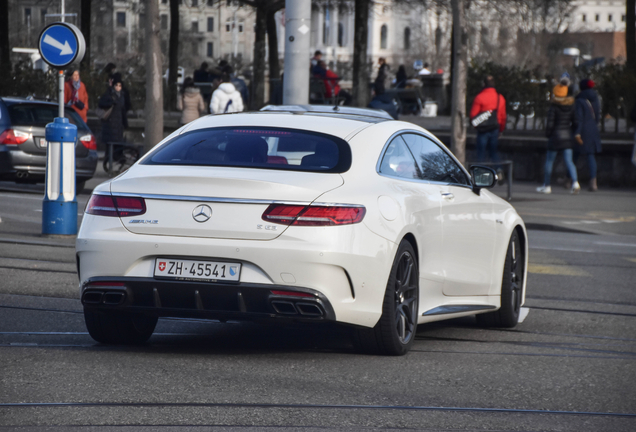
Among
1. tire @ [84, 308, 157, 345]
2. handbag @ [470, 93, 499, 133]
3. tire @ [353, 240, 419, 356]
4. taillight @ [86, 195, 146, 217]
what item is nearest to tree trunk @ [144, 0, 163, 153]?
handbag @ [470, 93, 499, 133]

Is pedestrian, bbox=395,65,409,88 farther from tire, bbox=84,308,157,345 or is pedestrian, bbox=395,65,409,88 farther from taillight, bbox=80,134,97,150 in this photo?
tire, bbox=84,308,157,345

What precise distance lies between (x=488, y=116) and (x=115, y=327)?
15.0 m

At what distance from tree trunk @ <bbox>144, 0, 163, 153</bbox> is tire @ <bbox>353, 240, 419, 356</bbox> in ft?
44.9

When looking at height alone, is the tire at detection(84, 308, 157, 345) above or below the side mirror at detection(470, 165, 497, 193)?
below

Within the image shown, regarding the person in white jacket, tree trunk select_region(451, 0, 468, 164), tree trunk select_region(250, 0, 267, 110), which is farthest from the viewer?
tree trunk select_region(250, 0, 267, 110)

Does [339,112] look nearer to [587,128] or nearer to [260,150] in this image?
[260,150]

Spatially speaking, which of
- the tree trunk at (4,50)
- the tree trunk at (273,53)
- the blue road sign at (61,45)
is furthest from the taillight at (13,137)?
the tree trunk at (273,53)

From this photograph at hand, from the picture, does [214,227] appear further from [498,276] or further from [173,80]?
[173,80]

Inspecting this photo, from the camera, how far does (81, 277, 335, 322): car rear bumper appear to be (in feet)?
18.6

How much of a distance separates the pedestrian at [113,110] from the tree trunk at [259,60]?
19.5 feet

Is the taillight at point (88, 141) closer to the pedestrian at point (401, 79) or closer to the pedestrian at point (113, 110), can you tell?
the pedestrian at point (113, 110)

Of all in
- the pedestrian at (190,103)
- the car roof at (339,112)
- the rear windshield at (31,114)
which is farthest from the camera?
the pedestrian at (190,103)

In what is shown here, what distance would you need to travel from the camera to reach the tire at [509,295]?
7.78 metres

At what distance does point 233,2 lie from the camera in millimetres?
35062
